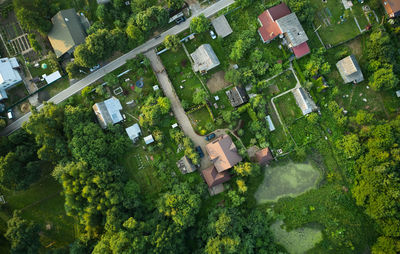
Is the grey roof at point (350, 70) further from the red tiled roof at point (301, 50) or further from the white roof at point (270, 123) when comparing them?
the white roof at point (270, 123)

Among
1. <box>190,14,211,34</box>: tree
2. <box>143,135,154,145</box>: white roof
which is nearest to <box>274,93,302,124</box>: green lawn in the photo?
<box>190,14,211,34</box>: tree

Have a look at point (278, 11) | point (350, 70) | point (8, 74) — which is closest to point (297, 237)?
point (350, 70)

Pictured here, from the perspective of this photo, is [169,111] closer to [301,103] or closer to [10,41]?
[301,103]

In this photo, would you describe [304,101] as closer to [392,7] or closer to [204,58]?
[204,58]

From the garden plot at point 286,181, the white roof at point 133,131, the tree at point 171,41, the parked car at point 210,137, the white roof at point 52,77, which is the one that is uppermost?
the white roof at point 52,77

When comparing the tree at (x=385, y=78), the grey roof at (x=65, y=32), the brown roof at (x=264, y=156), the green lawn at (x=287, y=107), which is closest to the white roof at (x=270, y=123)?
the green lawn at (x=287, y=107)

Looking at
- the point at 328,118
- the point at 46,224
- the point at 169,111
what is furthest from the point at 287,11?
the point at 46,224
